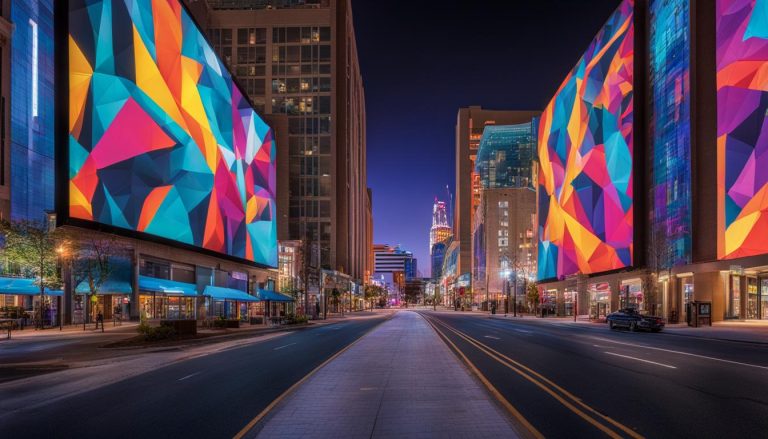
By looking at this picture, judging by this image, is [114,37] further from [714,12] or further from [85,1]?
[714,12]

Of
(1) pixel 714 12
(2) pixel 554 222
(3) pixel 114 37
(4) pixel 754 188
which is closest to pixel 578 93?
(2) pixel 554 222

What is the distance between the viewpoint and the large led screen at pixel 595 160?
65062 mm

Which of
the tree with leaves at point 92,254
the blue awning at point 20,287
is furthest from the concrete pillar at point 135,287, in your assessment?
the blue awning at point 20,287

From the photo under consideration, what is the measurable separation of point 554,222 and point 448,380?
84789 millimetres

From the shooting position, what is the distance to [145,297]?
46125 mm

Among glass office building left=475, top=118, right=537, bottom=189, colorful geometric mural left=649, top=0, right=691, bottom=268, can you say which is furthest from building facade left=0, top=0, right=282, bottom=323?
glass office building left=475, top=118, right=537, bottom=189

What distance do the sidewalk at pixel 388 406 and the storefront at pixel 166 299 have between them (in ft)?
106

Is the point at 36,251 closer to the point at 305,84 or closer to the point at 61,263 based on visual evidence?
the point at 61,263

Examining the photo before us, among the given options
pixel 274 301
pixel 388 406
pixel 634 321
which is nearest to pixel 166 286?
pixel 274 301

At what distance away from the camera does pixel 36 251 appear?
3669 centimetres

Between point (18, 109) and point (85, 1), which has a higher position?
point (85, 1)

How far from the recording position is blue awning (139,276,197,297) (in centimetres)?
4353

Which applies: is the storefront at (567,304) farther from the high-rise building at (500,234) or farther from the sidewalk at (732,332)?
the high-rise building at (500,234)

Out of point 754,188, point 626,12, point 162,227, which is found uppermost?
point 626,12
